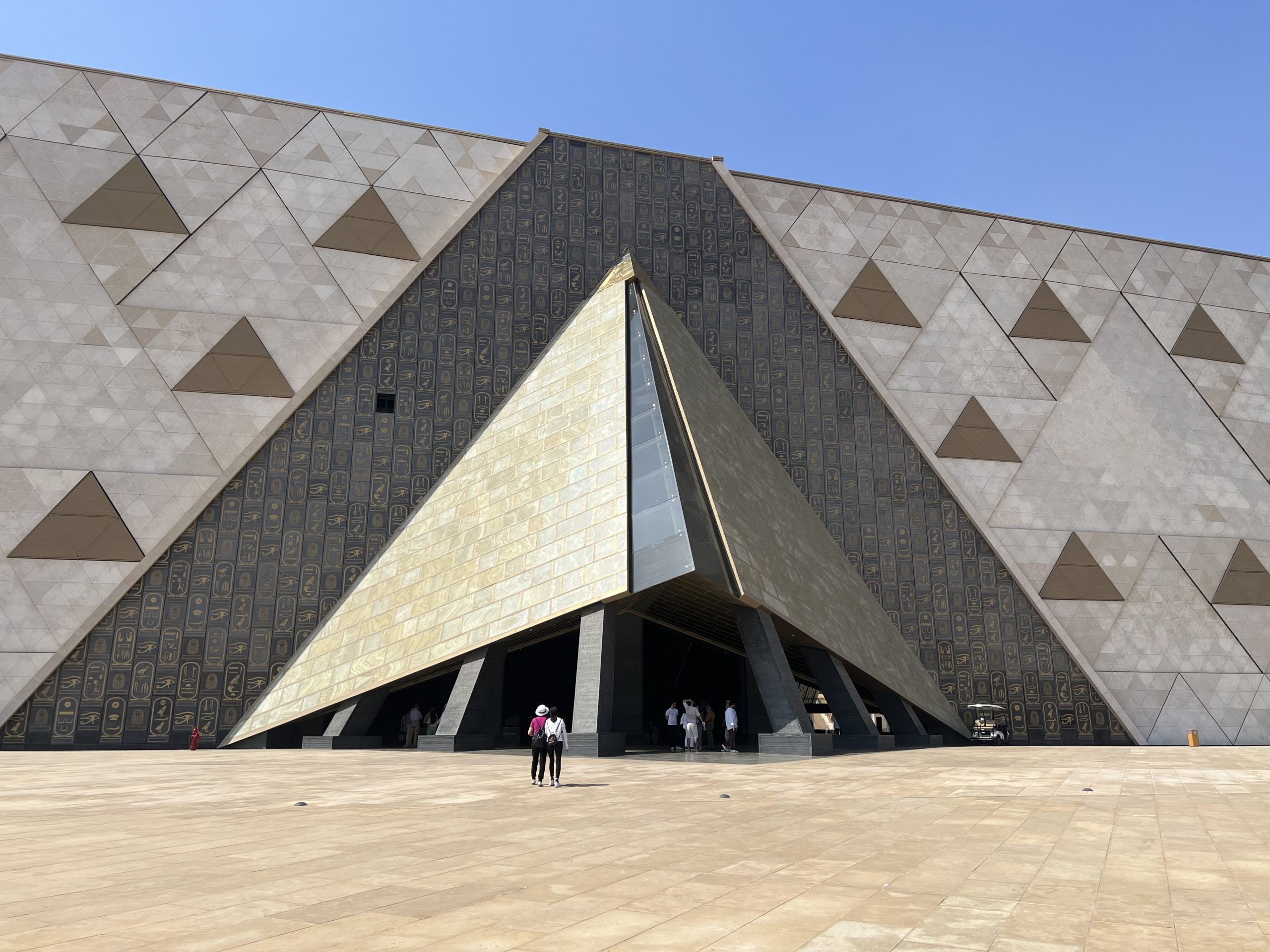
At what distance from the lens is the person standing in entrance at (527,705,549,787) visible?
29.5ft

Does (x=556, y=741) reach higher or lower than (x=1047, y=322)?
lower

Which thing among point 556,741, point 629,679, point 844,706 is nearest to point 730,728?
point 844,706

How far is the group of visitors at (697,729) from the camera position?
1422cm

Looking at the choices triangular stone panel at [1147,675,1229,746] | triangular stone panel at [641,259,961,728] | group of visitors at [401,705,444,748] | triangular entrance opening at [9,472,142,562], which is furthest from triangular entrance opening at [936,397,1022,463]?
triangular entrance opening at [9,472,142,562]

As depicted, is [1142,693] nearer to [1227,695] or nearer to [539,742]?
[1227,695]

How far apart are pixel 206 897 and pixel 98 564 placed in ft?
50.0

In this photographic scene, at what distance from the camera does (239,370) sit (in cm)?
1881

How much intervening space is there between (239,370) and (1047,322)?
61.7ft

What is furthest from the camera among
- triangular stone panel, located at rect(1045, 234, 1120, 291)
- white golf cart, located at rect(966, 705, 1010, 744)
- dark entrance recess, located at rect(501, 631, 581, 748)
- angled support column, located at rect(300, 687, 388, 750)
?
triangular stone panel, located at rect(1045, 234, 1120, 291)

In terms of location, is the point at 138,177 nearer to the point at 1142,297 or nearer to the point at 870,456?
the point at 870,456

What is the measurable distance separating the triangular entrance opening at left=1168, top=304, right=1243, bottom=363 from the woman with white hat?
21428 millimetres

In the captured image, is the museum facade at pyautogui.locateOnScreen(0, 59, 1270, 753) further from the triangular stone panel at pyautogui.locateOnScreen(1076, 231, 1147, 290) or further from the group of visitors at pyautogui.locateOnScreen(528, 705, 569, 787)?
the group of visitors at pyautogui.locateOnScreen(528, 705, 569, 787)

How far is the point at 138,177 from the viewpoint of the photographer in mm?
19453

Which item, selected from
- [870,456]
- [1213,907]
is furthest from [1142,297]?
[1213,907]
